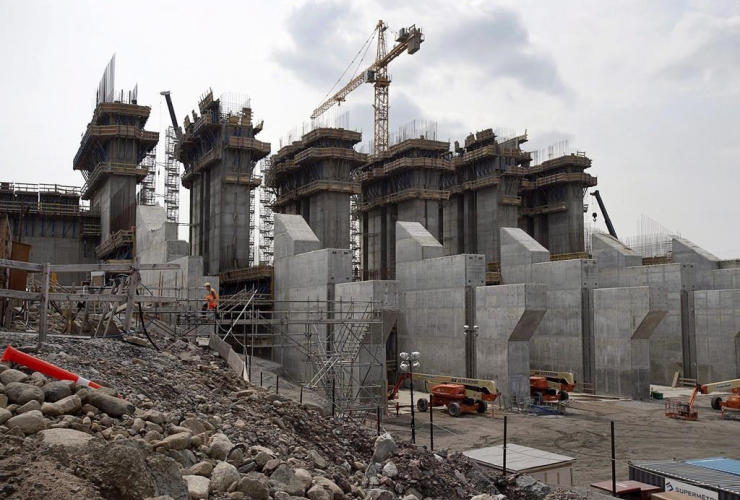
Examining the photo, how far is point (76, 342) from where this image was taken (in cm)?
1242

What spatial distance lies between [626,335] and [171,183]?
38.1 m

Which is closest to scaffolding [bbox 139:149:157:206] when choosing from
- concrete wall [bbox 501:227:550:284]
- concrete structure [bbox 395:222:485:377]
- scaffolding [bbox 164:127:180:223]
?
scaffolding [bbox 164:127:180:223]

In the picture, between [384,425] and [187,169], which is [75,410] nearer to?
[384,425]

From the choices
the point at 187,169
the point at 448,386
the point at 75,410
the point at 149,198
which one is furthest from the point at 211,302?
the point at 149,198

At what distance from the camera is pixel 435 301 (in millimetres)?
34312

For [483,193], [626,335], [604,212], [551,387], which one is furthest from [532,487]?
[604,212]

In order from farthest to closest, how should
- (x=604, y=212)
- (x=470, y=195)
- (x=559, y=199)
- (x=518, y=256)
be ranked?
(x=604, y=212)
(x=559, y=199)
(x=470, y=195)
(x=518, y=256)

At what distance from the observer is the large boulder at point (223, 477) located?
7.48 meters

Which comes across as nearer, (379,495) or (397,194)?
(379,495)

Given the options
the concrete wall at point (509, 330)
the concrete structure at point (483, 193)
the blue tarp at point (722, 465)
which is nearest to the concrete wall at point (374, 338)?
the concrete wall at point (509, 330)

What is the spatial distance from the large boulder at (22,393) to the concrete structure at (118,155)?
3343 centimetres

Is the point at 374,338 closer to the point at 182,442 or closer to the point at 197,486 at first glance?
the point at 182,442

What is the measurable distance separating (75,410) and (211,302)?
14.4m

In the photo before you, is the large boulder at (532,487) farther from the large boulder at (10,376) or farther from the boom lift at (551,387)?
the boom lift at (551,387)
